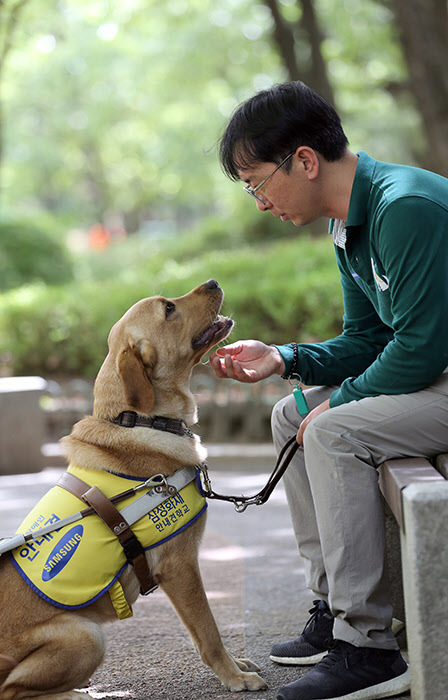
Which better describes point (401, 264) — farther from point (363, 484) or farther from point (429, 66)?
point (429, 66)

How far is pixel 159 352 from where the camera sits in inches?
131

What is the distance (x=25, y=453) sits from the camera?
8039 millimetres

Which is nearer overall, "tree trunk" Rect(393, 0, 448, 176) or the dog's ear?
the dog's ear

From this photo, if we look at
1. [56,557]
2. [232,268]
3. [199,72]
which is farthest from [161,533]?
[199,72]

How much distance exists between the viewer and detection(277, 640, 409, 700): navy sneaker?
8.80 ft

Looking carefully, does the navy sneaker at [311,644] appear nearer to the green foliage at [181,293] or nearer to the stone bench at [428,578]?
the stone bench at [428,578]

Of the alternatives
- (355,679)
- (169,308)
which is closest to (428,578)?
(355,679)

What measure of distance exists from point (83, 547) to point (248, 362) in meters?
1.10

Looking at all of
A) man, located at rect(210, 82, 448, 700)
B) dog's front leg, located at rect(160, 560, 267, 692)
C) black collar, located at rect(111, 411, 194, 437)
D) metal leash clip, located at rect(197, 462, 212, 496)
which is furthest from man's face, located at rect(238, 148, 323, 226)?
dog's front leg, located at rect(160, 560, 267, 692)

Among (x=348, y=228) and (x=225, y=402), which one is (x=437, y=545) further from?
(x=225, y=402)

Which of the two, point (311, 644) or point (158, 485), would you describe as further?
point (311, 644)

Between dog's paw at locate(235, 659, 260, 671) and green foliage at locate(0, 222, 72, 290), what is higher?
green foliage at locate(0, 222, 72, 290)

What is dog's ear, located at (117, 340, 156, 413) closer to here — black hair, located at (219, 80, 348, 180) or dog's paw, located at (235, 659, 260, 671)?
black hair, located at (219, 80, 348, 180)

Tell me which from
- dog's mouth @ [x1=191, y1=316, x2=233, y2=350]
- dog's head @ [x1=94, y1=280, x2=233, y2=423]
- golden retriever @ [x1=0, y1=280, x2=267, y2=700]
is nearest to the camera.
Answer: golden retriever @ [x1=0, y1=280, x2=267, y2=700]
